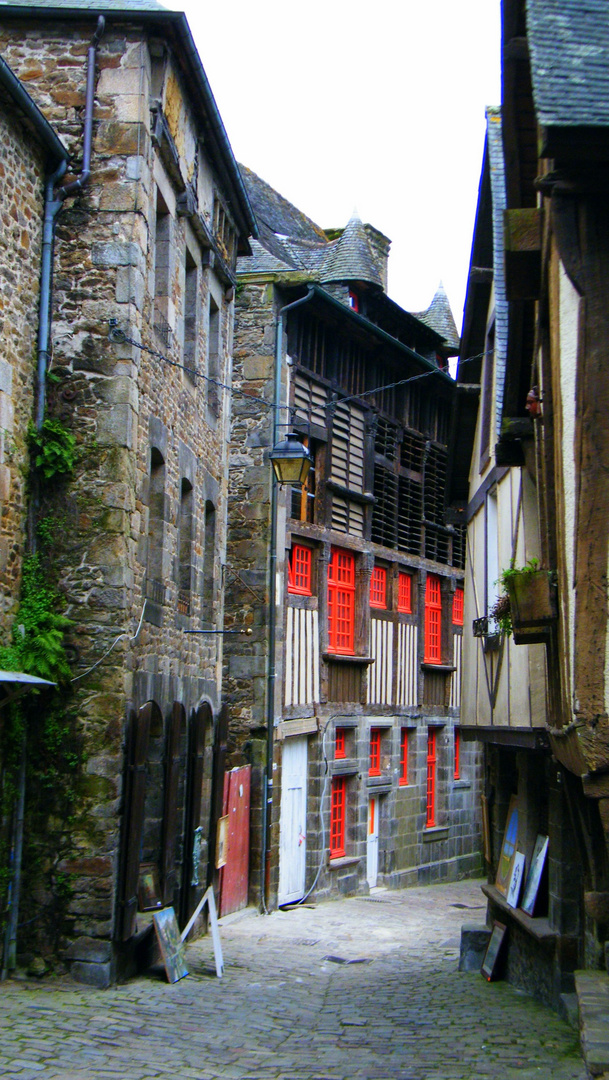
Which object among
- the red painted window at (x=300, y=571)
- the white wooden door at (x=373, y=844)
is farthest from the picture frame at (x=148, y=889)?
the white wooden door at (x=373, y=844)

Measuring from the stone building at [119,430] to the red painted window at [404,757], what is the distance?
8.67 metres

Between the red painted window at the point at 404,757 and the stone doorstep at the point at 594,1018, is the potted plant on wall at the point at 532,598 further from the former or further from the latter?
the red painted window at the point at 404,757

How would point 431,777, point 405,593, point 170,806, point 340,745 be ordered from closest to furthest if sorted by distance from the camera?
1. point 170,806
2. point 340,745
3. point 405,593
4. point 431,777

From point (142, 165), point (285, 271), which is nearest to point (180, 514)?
point (142, 165)

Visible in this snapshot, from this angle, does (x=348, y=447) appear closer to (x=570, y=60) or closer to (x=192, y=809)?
(x=192, y=809)

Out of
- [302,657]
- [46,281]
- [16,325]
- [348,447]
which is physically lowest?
[302,657]

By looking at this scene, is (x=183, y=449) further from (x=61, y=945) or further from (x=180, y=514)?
(x=61, y=945)

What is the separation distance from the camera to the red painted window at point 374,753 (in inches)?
719

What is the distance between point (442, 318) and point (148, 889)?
13.9 meters

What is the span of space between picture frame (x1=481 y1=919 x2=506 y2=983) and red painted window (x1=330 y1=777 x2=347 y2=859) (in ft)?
22.3

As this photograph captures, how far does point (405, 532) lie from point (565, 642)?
512 inches

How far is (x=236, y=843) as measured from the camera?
13914 millimetres

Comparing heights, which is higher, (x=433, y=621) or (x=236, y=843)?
(x=433, y=621)

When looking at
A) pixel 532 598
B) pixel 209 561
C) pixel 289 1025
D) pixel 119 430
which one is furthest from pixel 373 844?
pixel 532 598
